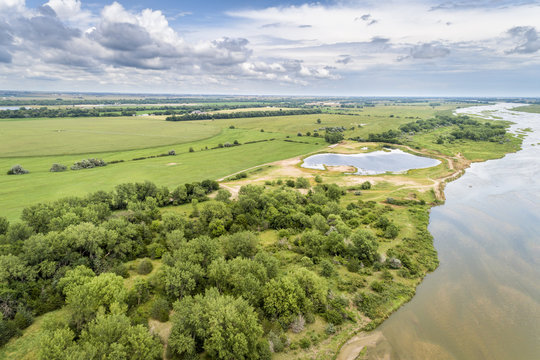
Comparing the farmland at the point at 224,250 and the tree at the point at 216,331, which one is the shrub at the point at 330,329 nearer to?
the farmland at the point at 224,250

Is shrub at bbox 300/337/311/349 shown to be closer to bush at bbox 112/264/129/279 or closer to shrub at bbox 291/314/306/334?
shrub at bbox 291/314/306/334

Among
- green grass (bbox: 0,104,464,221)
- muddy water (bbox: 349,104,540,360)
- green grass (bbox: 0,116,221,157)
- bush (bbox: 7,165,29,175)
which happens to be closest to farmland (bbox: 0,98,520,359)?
green grass (bbox: 0,104,464,221)

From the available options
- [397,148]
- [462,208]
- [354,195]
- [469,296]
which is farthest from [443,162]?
[469,296]

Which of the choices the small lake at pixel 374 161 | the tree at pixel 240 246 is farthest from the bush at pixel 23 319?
the small lake at pixel 374 161

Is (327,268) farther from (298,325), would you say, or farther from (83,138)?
(83,138)

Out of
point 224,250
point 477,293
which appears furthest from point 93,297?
point 477,293
